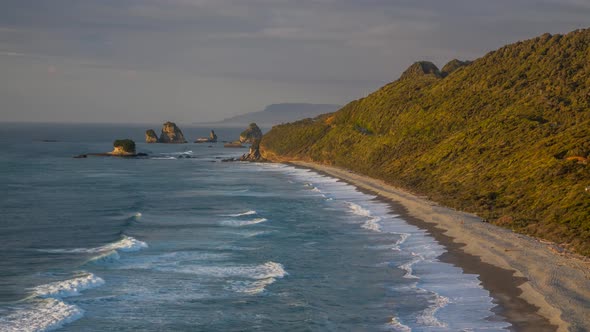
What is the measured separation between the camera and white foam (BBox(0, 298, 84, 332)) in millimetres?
25812

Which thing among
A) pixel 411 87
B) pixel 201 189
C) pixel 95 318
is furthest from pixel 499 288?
pixel 411 87

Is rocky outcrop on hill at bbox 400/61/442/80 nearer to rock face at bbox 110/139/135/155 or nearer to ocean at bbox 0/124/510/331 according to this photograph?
rock face at bbox 110/139/135/155

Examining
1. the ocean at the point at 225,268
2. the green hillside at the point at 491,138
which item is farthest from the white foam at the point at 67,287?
the green hillside at the point at 491,138

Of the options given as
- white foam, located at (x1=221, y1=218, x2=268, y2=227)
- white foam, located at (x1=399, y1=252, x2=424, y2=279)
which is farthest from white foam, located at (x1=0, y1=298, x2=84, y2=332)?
white foam, located at (x1=221, y1=218, x2=268, y2=227)

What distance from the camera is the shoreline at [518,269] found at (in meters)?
25.9

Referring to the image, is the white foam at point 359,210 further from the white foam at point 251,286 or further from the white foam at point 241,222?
the white foam at point 251,286

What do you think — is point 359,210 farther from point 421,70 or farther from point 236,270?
point 421,70

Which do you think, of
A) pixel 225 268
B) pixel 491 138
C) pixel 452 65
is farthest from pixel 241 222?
pixel 452 65

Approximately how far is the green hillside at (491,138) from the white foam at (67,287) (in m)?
25.2

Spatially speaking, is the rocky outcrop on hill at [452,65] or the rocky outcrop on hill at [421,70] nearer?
the rocky outcrop on hill at [421,70]

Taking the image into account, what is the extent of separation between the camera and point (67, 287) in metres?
32.1

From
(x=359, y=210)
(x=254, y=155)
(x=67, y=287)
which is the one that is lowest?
(x=67, y=287)

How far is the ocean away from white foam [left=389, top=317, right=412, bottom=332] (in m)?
0.07

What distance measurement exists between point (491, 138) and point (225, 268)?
48724 mm
